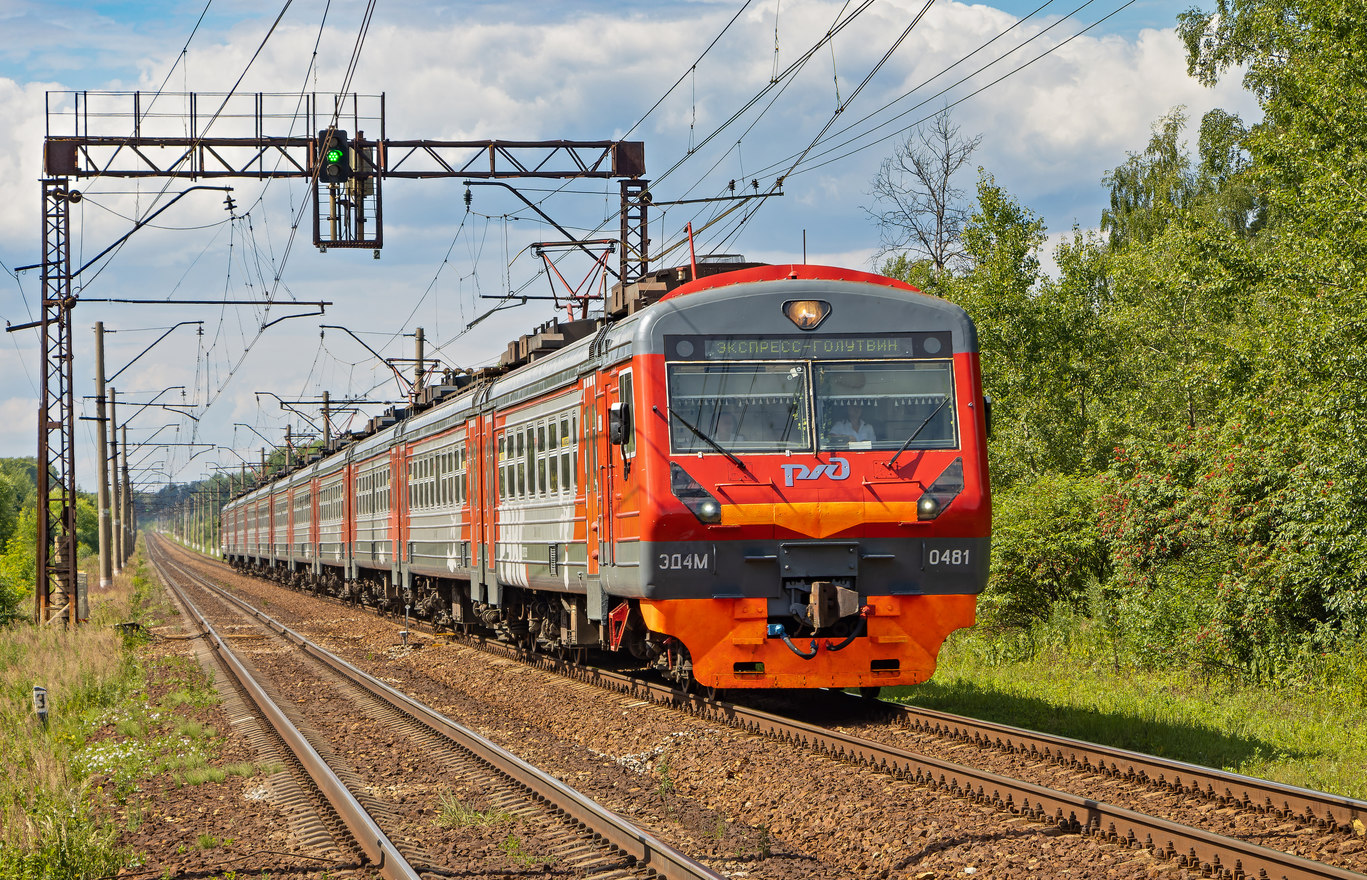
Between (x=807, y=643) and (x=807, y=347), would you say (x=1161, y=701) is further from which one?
(x=807, y=347)

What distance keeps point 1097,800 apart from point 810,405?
4.13m

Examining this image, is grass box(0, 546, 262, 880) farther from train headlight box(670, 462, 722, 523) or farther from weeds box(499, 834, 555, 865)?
train headlight box(670, 462, 722, 523)

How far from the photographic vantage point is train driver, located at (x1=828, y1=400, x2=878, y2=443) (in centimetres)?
1085

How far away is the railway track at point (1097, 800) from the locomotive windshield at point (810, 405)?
7.45ft

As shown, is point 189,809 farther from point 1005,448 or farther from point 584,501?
point 1005,448

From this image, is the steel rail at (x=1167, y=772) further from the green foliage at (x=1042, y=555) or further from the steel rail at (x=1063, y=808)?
the green foliage at (x=1042, y=555)

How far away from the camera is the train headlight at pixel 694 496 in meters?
10.6

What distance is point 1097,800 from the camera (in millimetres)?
7844

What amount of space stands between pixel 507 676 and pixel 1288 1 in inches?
691

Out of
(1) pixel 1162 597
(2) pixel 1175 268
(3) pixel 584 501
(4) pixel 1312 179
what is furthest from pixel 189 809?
(2) pixel 1175 268

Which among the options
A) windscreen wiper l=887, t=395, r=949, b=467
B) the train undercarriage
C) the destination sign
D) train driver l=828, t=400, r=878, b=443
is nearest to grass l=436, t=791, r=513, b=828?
the train undercarriage

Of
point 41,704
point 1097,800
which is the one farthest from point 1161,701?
point 41,704

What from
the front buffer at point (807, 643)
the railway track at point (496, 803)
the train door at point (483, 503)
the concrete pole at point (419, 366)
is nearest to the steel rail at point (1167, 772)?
the front buffer at point (807, 643)

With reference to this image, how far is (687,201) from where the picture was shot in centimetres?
2023
